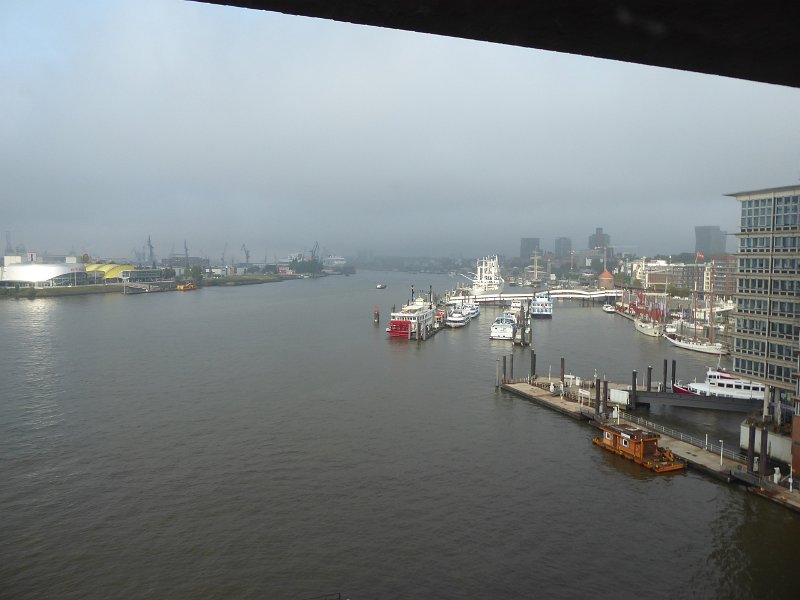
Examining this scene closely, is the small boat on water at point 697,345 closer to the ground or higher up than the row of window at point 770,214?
closer to the ground

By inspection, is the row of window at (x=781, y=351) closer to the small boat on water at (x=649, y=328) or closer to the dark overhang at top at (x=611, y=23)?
the dark overhang at top at (x=611, y=23)

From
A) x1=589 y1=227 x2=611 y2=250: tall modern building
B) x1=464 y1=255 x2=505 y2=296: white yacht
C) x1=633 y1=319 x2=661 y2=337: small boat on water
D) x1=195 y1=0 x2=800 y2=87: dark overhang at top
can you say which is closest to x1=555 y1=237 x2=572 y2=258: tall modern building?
x1=589 y1=227 x2=611 y2=250: tall modern building

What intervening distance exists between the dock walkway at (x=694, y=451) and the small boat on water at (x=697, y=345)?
18.5 ft

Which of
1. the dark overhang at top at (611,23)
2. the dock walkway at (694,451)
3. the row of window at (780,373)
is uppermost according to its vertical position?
the dark overhang at top at (611,23)

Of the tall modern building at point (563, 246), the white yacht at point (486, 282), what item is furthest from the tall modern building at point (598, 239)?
the white yacht at point (486, 282)

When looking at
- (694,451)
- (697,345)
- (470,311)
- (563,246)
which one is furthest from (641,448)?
(563,246)

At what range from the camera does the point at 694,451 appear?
5.47 m

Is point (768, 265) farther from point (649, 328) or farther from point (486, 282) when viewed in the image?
point (486, 282)

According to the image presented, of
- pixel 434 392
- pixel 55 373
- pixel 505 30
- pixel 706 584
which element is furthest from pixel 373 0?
pixel 55 373

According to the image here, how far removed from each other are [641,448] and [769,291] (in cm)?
184

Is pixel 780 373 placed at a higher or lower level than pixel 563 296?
higher

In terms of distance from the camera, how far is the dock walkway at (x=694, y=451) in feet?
14.6

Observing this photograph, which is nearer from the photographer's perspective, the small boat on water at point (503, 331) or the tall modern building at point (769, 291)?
the tall modern building at point (769, 291)

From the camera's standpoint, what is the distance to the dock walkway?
446 centimetres
